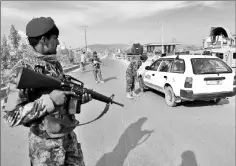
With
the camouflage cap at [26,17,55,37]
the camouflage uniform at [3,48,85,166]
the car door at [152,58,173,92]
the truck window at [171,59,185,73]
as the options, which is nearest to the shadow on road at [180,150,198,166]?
the camouflage uniform at [3,48,85,166]

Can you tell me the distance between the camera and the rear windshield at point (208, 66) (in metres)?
6.07

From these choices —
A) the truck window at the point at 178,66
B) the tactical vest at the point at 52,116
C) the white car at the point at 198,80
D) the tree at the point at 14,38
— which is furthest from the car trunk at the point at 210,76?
the tree at the point at 14,38

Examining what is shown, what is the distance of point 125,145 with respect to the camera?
13.1 ft

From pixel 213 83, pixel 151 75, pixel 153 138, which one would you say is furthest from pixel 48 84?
pixel 151 75

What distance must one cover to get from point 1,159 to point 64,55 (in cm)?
2649

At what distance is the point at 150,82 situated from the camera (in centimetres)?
827

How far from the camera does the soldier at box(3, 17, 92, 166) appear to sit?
152cm

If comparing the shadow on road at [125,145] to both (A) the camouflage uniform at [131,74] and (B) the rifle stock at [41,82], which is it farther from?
(A) the camouflage uniform at [131,74]

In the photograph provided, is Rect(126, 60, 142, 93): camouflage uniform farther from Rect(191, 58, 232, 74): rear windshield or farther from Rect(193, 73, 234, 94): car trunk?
Rect(193, 73, 234, 94): car trunk

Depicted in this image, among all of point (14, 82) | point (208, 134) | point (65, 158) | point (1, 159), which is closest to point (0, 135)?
point (1, 159)

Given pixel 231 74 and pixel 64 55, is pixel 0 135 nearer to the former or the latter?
pixel 231 74

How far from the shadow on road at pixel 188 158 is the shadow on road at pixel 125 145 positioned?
0.85m

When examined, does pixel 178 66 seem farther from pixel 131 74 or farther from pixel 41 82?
pixel 41 82

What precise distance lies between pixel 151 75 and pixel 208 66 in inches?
92.5
